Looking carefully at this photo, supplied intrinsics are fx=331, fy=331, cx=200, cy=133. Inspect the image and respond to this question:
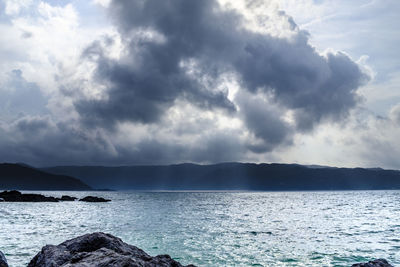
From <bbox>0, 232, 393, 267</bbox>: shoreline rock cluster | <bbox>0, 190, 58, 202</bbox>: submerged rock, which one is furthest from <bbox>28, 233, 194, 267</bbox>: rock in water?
<bbox>0, 190, 58, 202</bbox>: submerged rock

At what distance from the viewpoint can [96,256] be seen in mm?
7715

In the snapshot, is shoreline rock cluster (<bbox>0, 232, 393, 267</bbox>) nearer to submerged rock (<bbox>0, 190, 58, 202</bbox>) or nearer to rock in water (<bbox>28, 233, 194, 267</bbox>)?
rock in water (<bbox>28, 233, 194, 267</bbox>)

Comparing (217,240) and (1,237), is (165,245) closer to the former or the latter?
(217,240)

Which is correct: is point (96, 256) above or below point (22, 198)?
above

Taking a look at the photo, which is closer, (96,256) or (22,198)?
(96,256)

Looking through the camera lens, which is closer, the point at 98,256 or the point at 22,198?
the point at 98,256

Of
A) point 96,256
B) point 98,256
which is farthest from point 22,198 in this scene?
point 98,256

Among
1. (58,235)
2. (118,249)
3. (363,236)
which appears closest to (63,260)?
(118,249)

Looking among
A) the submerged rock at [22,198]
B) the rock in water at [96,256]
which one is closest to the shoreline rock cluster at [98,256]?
the rock in water at [96,256]

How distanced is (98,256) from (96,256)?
0.35 ft

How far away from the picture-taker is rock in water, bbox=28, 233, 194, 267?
7.12 meters

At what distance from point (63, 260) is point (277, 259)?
16.5 metres

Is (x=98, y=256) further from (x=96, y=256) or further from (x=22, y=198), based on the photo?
(x=22, y=198)

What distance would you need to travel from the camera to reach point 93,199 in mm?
131000
